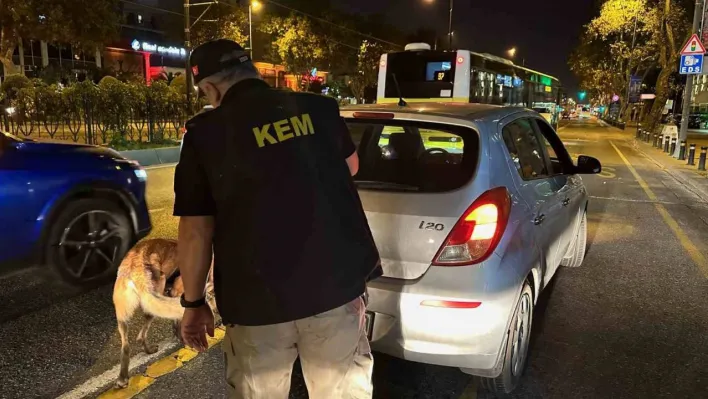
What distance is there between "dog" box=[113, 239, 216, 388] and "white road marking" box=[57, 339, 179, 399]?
86 mm

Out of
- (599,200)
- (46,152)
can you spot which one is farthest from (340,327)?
(599,200)

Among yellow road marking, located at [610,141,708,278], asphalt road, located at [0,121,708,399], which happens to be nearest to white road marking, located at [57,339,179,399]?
asphalt road, located at [0,121,708,399]

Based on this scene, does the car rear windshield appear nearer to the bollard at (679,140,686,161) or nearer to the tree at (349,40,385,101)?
the bollard at (679,140,686,161)

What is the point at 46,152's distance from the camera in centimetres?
446

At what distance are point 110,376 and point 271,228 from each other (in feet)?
6.88

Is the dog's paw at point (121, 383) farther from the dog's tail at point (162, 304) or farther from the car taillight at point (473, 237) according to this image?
the car taillight at point (473, 237)

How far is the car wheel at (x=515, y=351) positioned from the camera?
309cm

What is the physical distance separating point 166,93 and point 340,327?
1589 centimetres

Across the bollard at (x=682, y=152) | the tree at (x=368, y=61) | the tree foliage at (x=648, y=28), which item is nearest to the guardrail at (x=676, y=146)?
the bollard at (x=682, y=152)

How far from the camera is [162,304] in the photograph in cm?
310

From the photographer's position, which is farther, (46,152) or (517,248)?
(46,152)

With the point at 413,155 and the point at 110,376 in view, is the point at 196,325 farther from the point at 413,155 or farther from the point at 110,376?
the point at 413,155

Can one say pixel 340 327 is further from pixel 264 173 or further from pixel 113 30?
pixel 113 30

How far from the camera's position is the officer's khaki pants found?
1.92 metres
